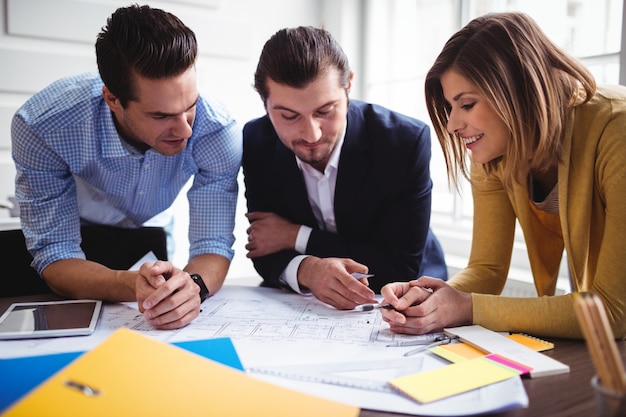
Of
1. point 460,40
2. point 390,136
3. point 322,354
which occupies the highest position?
point 460,40

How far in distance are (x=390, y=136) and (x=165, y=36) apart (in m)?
0.67

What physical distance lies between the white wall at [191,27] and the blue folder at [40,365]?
171 cm

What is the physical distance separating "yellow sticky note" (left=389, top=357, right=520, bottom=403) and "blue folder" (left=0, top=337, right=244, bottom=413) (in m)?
0.27

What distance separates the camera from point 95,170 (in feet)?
5.13

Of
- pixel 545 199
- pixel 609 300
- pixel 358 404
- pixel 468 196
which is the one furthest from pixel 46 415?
pixel 468 196

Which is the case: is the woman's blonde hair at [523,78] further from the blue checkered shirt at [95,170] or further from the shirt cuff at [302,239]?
the blue checkered shirt at [95,170]

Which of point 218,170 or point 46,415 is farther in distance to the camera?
point 218,170

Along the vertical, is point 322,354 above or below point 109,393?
below

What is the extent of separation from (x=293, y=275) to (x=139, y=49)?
2.27 feet

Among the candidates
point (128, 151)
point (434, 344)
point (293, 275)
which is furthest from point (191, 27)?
point (434, 344)

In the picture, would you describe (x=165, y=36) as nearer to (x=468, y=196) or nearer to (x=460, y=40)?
(x=460, y=40)

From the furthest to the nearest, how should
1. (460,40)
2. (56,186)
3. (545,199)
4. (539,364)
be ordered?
1. (56,186)
2. (545,199)
3. (460,40)
4. (539,364)

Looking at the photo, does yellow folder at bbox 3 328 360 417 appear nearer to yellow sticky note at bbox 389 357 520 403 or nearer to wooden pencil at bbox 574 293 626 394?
yellow sticky note at bbox 389 357 520 403

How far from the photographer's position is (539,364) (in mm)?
863
